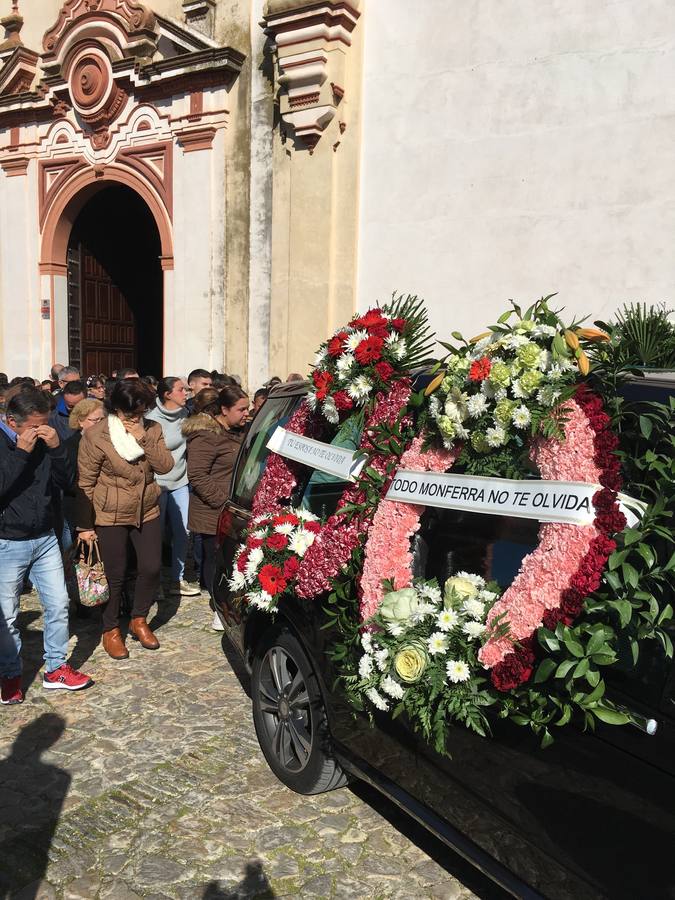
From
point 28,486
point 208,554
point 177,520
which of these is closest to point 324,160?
point 177,520

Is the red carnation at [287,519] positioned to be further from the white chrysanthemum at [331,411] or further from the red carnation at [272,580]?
the white chrysanthemum at [331,411]

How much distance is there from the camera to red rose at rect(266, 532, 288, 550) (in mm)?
3775

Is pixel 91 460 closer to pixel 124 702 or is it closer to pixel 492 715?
pixel 124 702

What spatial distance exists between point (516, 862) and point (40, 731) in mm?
2934

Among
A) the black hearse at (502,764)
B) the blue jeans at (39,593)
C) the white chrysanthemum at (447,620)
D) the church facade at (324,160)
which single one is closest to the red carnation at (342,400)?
the black hearse at (502,764)

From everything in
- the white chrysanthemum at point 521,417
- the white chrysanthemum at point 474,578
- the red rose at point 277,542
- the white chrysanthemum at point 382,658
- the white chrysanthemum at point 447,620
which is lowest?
the white chrysanthemum at point 382,658

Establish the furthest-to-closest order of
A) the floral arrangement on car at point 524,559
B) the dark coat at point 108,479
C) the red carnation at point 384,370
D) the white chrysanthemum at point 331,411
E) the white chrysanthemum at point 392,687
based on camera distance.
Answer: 1. the dark coat at point 108,479
2. the white chrysanthemum at point 331,411
3. the red carnation at point 384,370
4. the white chrysanthemum at point 392,687
5. the floral arrangement on car at point 524,559

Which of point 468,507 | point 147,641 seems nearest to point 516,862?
point 468,507

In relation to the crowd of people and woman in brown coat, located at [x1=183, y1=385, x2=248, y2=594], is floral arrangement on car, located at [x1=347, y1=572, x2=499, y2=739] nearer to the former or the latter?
the crowd of people

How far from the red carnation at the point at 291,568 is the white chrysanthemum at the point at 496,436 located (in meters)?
1.19

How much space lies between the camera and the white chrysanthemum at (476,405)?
2.93 meters

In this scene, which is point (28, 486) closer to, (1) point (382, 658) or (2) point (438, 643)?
(1) point (382, 658)

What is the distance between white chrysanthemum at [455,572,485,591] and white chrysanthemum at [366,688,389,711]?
539 mm

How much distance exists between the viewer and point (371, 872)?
131 inches
